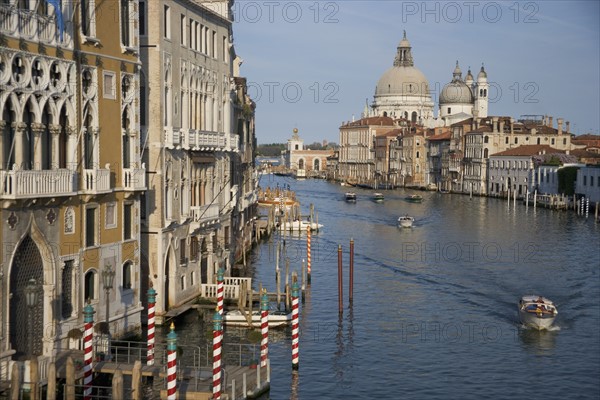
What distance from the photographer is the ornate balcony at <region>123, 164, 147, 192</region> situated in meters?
19.8

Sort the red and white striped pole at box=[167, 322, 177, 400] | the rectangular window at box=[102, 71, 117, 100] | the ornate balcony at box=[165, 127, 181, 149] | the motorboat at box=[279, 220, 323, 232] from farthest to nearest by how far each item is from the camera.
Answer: the motorboat at box=[279, 220, 323, 232] < the ornate balcony at box=[165, 127, 181, 149] < the rectangular window at box=[102, 71, 117, 100] < the red and white striped pole at box=[167, 322, 177, 400]

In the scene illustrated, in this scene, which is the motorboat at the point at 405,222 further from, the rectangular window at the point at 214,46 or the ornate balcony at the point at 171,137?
the ornate balcony at the point at 171,137

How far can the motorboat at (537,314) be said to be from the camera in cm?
2458

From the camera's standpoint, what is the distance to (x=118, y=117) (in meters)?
19.5

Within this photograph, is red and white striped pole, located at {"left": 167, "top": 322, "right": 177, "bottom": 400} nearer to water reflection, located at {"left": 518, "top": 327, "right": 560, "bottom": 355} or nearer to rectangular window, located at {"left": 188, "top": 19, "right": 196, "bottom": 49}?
water reflection, located at {"left": 518, "top": 327, "right": 560, "bottom": 355}

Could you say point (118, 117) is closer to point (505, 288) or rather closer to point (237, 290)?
point (237, 290)

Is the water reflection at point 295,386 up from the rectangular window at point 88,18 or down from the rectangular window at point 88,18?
down

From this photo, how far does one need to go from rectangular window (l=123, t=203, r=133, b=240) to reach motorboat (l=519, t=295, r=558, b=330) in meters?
10.6

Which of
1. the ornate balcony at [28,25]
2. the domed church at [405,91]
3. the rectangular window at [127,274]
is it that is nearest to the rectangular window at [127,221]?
the rectangular window at [127,274]

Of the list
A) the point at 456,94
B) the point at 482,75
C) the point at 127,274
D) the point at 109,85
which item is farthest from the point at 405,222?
the point at 456,94

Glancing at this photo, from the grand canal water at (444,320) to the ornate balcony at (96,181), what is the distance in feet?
16.5

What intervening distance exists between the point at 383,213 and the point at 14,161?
54.1m

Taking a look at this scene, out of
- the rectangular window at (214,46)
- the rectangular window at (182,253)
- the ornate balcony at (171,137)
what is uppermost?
the rectangular window at (214,46)

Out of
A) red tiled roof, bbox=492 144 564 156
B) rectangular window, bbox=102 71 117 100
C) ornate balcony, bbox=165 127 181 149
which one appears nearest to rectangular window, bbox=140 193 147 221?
ornate balcony, bbox=165 127 181 149
